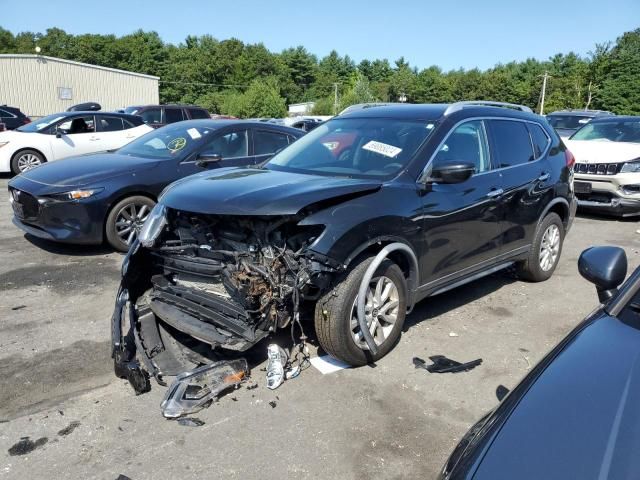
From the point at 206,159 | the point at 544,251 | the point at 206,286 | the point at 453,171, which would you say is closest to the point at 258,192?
the point at 206,286

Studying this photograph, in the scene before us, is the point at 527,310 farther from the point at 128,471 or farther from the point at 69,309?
the point at 69,309

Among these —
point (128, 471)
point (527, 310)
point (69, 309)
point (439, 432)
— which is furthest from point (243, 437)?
point (527, 310)

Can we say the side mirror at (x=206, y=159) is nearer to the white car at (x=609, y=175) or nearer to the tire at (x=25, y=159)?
the white car at (x=609, y=175)

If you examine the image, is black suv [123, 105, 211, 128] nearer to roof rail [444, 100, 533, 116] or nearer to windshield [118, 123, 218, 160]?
windshield [118, 123, 218, 160]

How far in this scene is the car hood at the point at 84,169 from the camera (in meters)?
6.17

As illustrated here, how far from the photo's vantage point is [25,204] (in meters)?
6.24

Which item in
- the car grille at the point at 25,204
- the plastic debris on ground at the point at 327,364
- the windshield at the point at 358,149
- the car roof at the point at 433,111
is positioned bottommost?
the plastic debris on ground at the point at 327,364

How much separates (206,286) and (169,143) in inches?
150

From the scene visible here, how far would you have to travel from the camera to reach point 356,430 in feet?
10.3


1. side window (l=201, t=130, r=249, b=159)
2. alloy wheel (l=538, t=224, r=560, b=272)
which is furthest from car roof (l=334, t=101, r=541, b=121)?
side window (l=201, t=130, r=249, b=159)

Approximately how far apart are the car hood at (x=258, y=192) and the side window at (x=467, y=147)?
81cm

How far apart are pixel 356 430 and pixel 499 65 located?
330 feet

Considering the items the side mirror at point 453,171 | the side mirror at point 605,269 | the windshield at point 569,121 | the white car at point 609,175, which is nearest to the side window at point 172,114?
the windshield at point 569,121

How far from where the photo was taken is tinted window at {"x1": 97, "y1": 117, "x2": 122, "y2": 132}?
12.6 m
